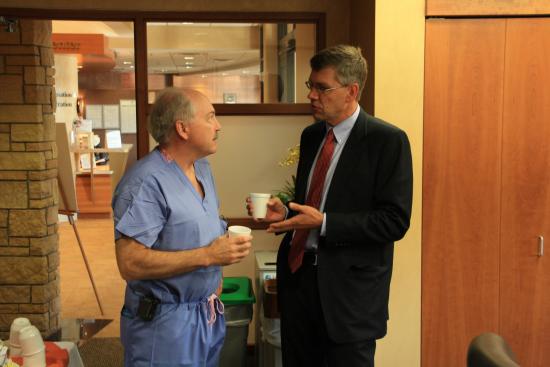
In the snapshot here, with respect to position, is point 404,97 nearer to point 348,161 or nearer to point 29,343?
point 348,161

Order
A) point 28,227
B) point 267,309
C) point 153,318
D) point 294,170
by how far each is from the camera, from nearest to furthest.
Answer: point 153,318 < point 267,309 < point 294,170 < point 28,227

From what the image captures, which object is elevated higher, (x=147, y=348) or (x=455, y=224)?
(x=455, y=224)

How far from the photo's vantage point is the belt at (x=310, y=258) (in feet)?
7.68

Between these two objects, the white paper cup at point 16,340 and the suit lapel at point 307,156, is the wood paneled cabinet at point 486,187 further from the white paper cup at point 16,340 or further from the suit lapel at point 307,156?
the white paper cup at point 16,340

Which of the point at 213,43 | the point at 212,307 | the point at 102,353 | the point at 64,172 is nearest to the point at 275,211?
the point at 212,307

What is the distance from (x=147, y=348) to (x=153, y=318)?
Result: 102 millimetres

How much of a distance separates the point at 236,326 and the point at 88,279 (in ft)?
10.9

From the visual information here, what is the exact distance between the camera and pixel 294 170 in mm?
4082

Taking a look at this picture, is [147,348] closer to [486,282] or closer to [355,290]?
[355,290]

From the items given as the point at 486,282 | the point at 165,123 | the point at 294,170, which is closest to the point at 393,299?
the point at 486,282

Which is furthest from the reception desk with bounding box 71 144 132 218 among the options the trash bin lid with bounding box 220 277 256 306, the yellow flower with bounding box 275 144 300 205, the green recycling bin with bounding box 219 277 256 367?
the green recycling bin with bounding box 219 277 256 367

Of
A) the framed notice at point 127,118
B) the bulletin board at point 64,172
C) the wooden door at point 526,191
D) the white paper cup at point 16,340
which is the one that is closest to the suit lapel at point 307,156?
the wooden door at point 526,191

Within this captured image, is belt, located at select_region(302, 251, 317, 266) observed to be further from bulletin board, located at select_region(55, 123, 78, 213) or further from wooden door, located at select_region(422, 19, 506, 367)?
bulletin board, located at select_region(55, 123, 78, 213)

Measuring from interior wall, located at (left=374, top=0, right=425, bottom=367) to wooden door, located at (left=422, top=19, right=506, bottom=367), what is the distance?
0.13 ft
